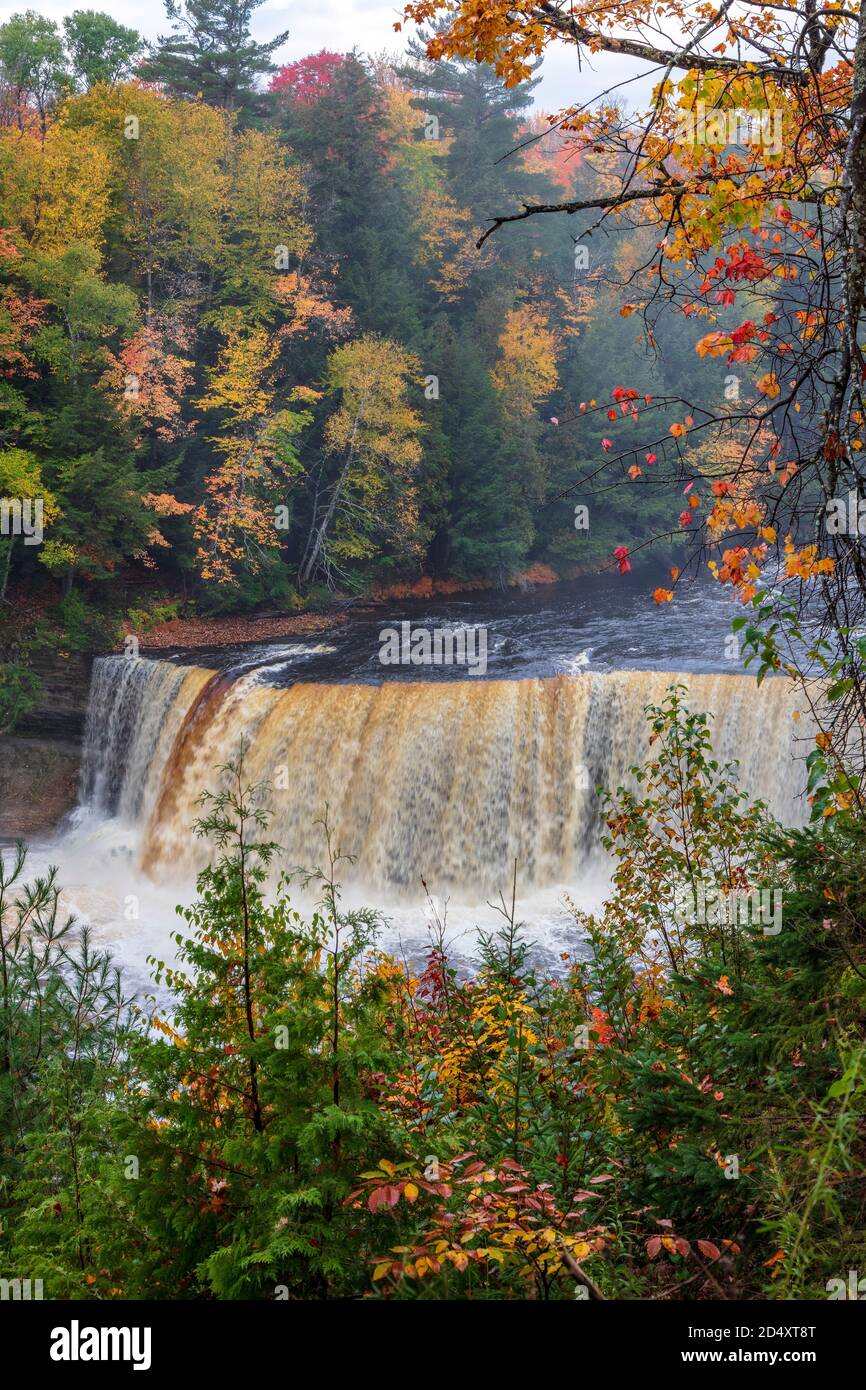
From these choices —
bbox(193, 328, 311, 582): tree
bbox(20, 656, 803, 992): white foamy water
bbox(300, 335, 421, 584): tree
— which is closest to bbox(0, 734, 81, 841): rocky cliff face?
bbox(20, 656, 803, 992): white foamy water

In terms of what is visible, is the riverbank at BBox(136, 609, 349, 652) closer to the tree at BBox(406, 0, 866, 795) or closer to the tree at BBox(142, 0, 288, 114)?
the tree at BBox(142, 0, 288, 114)

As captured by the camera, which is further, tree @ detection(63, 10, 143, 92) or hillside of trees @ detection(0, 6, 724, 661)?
tree @ detection(63, 10, 143, 92)

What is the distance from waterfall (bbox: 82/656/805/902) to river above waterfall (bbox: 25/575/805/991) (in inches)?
0.9

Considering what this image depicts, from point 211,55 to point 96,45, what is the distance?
10.2 ft

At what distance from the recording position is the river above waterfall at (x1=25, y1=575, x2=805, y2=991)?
14711 mm

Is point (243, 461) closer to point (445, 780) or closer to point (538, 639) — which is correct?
point (538, 639)

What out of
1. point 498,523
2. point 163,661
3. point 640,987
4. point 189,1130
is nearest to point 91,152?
point 163,661

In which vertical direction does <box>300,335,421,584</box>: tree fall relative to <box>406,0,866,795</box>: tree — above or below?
above

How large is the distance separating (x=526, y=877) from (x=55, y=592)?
11.7 metres

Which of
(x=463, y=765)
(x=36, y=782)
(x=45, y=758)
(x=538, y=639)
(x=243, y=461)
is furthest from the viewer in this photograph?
(x=243, y=461)

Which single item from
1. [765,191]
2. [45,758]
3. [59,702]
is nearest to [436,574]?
[59,702]

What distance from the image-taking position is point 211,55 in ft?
85.3
